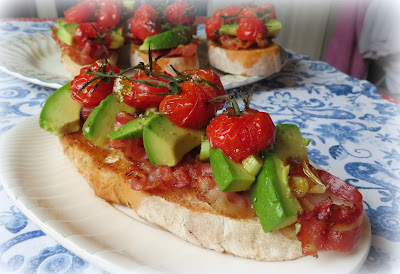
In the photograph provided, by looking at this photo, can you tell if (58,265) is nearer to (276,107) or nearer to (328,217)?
(328,217)

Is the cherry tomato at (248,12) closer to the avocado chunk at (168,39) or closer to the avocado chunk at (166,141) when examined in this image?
the avocado chunk at (168,39)

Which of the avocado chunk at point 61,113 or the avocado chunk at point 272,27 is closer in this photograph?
the avocado chunk at point 61,113

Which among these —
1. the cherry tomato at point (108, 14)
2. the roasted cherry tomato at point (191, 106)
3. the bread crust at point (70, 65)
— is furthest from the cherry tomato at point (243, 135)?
the cherry tomato at point (108, 14)

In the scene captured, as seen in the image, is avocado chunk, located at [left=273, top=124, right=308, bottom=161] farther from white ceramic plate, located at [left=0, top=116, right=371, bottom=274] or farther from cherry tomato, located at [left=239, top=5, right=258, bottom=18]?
cherry tomato, located at [left=239, top=5, right=258, bottom=18]

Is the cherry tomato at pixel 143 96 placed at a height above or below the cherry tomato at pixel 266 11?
above

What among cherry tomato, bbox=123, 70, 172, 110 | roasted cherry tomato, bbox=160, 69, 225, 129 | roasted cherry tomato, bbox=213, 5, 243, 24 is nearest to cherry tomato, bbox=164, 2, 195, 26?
roasted cherry tomato, bbox=213, 5, 243, 24

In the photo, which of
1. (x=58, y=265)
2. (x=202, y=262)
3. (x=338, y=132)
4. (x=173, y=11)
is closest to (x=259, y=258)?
(x=202, y=262)
